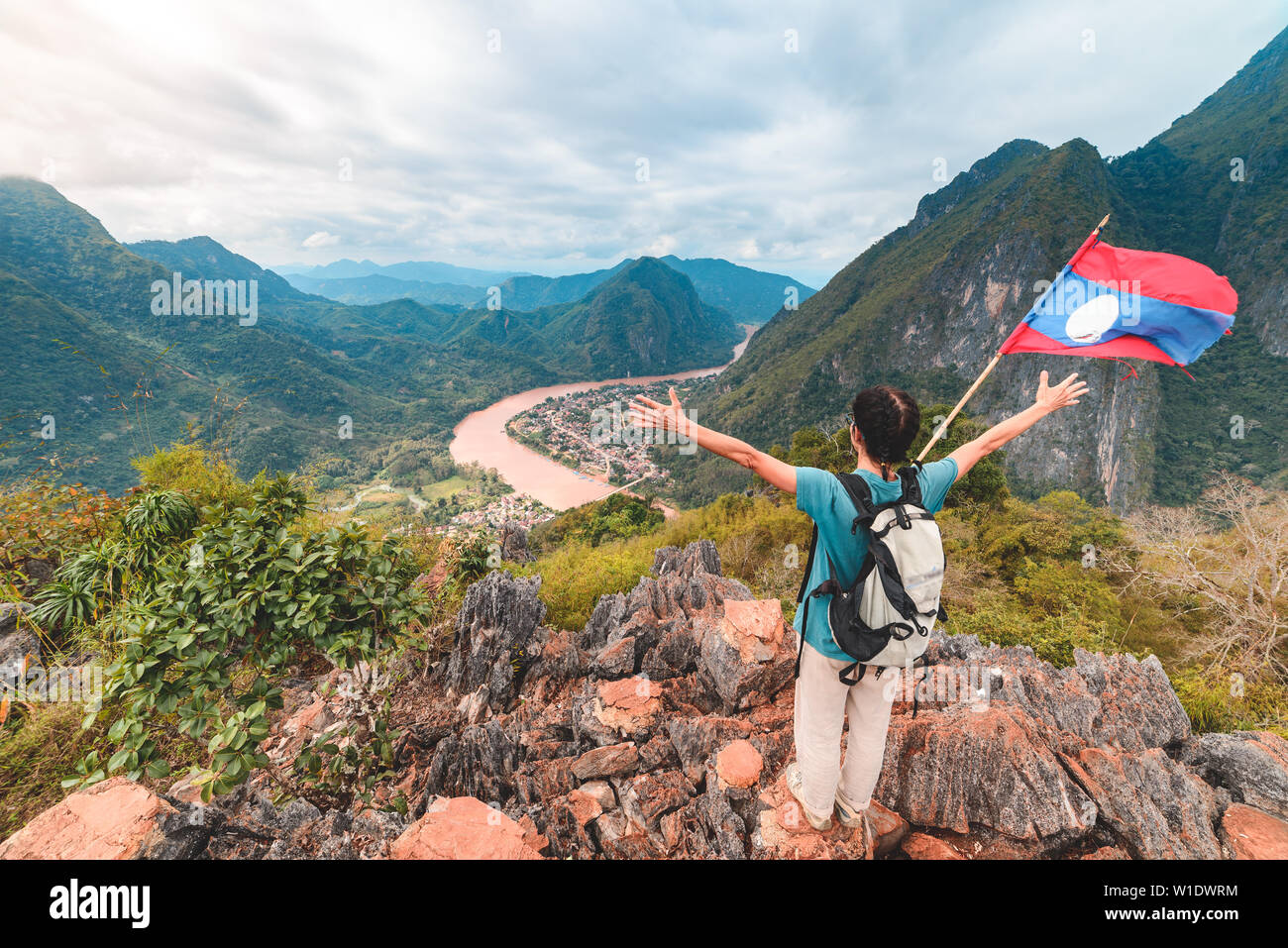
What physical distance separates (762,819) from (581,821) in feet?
4.30

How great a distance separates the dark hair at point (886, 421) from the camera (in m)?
2.12

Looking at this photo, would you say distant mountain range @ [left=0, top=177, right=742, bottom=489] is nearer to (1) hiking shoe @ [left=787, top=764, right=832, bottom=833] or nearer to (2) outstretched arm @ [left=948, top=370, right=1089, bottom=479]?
(1) hiking shoe @ [left=787, top=764, right=832, bottom=833]

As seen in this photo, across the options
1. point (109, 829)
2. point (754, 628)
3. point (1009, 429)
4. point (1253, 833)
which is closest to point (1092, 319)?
point (1009, 429)

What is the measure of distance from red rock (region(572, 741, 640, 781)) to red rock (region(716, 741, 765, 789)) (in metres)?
0.74

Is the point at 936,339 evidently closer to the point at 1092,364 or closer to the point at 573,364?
the point at 1092,364

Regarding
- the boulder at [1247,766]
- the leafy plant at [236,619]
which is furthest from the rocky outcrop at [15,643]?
the boulder at [1247,766]

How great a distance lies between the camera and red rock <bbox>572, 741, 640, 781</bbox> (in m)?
3.82

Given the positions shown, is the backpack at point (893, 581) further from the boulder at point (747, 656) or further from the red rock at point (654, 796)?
the boulder at point (747, 656)

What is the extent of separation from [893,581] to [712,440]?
106cm

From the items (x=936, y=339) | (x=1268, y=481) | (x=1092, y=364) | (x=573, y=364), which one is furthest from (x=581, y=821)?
(x=573, y=364)

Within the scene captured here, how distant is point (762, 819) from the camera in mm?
3189

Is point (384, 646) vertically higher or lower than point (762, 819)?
higher

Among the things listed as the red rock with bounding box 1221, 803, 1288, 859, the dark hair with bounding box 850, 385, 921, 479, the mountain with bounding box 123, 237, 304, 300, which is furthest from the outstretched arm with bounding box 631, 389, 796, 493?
the mountain with bounding box 123, 237, 304, 300

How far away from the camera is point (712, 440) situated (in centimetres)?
221
